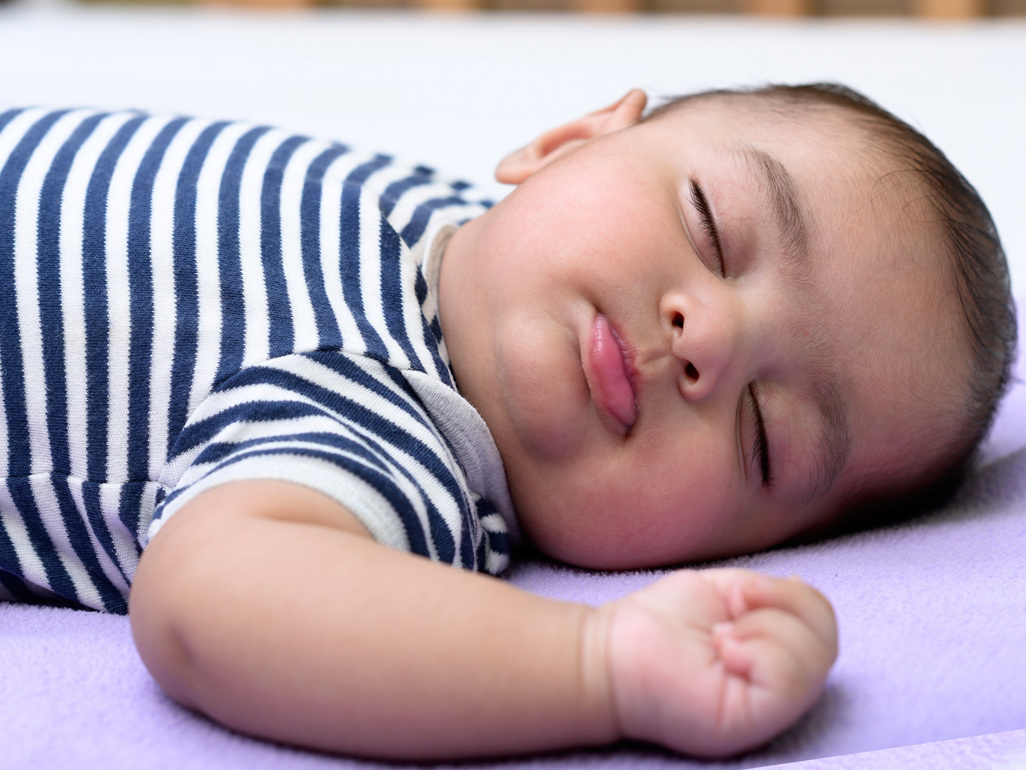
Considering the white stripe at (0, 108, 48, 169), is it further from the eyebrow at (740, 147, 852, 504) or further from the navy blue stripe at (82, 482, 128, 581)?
the eyebrow at (740, 147, 852, 504)

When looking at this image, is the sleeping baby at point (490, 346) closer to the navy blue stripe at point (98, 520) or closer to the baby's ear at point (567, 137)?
the navy blue stripe at point (98, 520)

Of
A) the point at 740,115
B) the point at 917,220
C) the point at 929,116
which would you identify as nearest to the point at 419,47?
the point at 929,116

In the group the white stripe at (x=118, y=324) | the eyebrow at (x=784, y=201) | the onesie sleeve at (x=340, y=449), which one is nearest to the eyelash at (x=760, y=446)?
the eyebrow at (x=784, y=201)

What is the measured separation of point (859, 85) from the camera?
1.58 metres

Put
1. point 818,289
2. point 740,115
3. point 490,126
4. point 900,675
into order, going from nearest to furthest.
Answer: point 900,675, point 818,289, point 740,115, point 490,126

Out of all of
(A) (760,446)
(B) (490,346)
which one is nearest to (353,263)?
(B) (490,346)

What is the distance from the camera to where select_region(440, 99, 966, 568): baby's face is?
69 centimetres

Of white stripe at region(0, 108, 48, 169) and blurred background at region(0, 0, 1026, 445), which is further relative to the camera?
blurred background at region(0, 0, 1026, 445)

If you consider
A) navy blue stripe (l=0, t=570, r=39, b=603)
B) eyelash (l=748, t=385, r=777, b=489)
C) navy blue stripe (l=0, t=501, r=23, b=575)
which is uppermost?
eyelash (l=748, t=385, r=777, b=489)

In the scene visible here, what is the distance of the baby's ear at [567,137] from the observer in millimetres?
937

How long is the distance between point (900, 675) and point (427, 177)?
2.15 ft

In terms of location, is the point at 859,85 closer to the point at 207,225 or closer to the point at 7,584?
the point at 207,225

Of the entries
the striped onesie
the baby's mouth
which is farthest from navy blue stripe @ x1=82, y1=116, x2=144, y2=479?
the baby's mouth

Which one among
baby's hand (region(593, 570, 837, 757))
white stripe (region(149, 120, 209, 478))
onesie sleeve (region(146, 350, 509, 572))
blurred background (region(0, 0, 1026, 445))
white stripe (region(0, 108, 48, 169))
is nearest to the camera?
baby's hand (region(593, 570, 837, 757))
